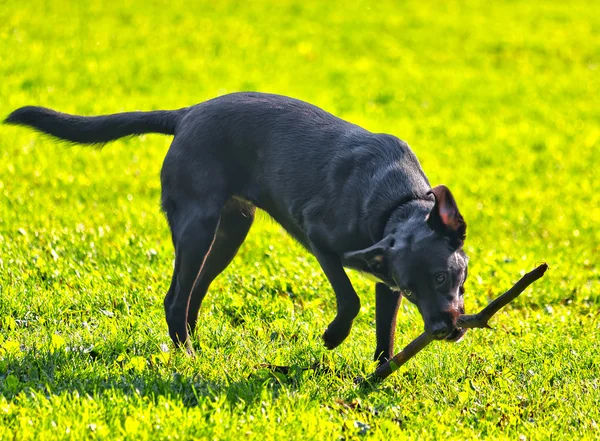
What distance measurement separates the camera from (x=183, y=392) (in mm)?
4555

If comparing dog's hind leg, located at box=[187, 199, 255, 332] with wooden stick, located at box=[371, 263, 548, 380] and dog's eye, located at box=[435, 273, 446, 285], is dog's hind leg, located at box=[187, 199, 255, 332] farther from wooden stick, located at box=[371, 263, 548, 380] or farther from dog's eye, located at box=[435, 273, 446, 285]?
dog's eye, located at box=[435, 273, 446, 285]

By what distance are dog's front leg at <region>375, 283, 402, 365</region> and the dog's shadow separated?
30cm

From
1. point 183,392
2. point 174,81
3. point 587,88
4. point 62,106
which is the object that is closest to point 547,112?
point 587,88

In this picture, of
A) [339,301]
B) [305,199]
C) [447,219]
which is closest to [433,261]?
[447,219]

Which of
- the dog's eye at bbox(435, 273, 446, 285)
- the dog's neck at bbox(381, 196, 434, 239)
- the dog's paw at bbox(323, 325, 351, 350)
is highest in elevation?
the dog's neck at bbox(381, 196, 434, 239)

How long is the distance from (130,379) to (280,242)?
3.52m

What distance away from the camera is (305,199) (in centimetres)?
504

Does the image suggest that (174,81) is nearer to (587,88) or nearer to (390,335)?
(587,88)

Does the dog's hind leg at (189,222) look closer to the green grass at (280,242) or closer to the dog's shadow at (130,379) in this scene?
the green grass at (280,242)

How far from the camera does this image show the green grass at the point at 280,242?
450 centimetres

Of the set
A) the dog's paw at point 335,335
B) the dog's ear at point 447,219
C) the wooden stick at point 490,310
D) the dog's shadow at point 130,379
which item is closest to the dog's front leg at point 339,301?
the dog's paw at point 335,335

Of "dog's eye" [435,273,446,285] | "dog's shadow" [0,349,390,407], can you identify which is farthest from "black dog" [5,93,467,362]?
"dog's shadow" [0,349,390,407]

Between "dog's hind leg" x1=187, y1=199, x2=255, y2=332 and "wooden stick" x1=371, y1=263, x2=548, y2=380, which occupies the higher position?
"wooden stick" x1=371, y1=263, x2=548, y2=380

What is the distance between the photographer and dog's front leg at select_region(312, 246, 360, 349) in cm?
479
